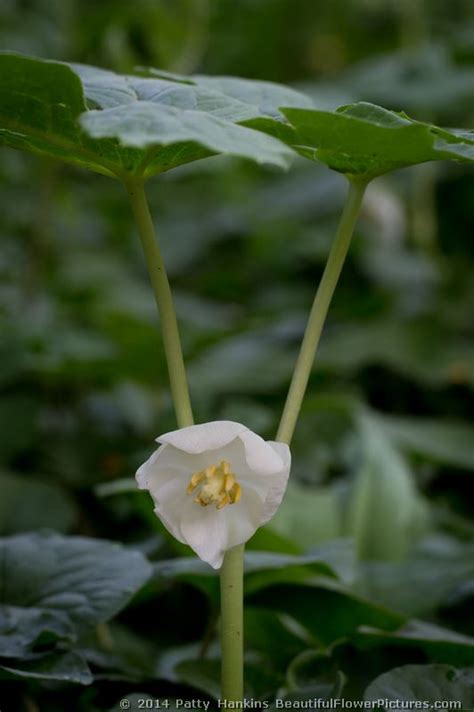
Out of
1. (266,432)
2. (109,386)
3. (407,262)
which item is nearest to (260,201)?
(407,262)

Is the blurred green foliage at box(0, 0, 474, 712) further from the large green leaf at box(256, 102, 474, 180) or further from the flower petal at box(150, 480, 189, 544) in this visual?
the large green leaf at box(256, 102, 474, 180)

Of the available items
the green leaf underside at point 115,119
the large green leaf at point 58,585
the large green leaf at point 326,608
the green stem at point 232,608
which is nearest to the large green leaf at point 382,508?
the large green leaf at point 326,608

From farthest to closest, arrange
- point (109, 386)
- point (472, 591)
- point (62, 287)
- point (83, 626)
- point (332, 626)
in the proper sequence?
point (62, 287)
point (109, 386)
point (472, 591)
point (332, 626)
point (83, 626)

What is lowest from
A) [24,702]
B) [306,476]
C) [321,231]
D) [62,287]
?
[24,702]

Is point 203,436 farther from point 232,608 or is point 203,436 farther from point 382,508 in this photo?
point 382,508

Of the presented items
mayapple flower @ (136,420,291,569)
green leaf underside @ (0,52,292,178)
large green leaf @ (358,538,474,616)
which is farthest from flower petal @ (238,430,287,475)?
large green leaf @ (358,538,474,616)

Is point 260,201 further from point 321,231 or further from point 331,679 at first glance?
point 331,679

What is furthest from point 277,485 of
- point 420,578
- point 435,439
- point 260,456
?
point 435,439

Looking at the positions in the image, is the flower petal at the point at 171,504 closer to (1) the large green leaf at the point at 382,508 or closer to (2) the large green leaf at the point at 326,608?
(2) the large green leaf at the point at 326,608
